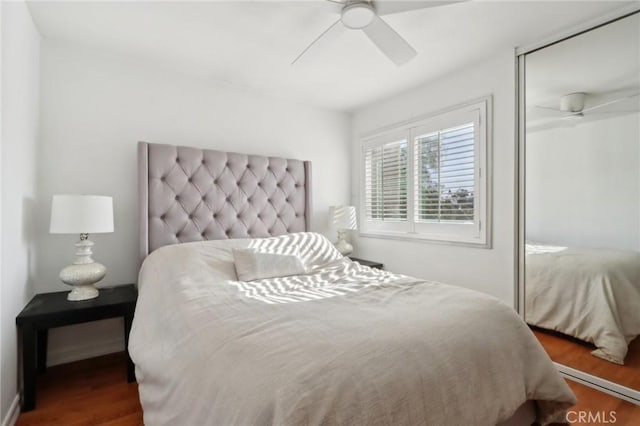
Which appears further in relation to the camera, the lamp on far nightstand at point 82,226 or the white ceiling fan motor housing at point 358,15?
the lamp on far nightstand at point 82,226

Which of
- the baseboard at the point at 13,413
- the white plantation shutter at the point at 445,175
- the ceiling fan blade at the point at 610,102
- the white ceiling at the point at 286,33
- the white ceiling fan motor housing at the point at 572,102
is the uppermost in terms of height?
the white ceiling at the point at 286,33

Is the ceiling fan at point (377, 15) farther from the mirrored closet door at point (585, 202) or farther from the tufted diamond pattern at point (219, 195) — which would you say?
the tufted diamond pattern at point (219, 195)

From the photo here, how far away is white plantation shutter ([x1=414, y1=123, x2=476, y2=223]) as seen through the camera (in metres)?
2.56

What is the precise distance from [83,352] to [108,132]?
163 cm

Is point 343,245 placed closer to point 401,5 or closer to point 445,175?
point 445,175

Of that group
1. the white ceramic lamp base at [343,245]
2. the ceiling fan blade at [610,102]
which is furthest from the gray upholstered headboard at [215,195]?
the ceiling fan blade at [610,102]

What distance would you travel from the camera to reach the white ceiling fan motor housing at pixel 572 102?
79.2 inches

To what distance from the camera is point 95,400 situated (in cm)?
180

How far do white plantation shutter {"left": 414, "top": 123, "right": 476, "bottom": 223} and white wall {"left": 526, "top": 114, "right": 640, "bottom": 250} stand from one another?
43cm

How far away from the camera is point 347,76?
2.69 meters

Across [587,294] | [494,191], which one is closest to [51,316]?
[494,191]

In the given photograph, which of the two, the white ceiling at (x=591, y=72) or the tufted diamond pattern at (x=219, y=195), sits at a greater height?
the white ceiling at (x=591, y=72)

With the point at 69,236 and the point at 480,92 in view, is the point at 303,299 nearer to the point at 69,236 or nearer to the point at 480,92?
the point at 69,236

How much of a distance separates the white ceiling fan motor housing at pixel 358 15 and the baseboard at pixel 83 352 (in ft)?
8.94
